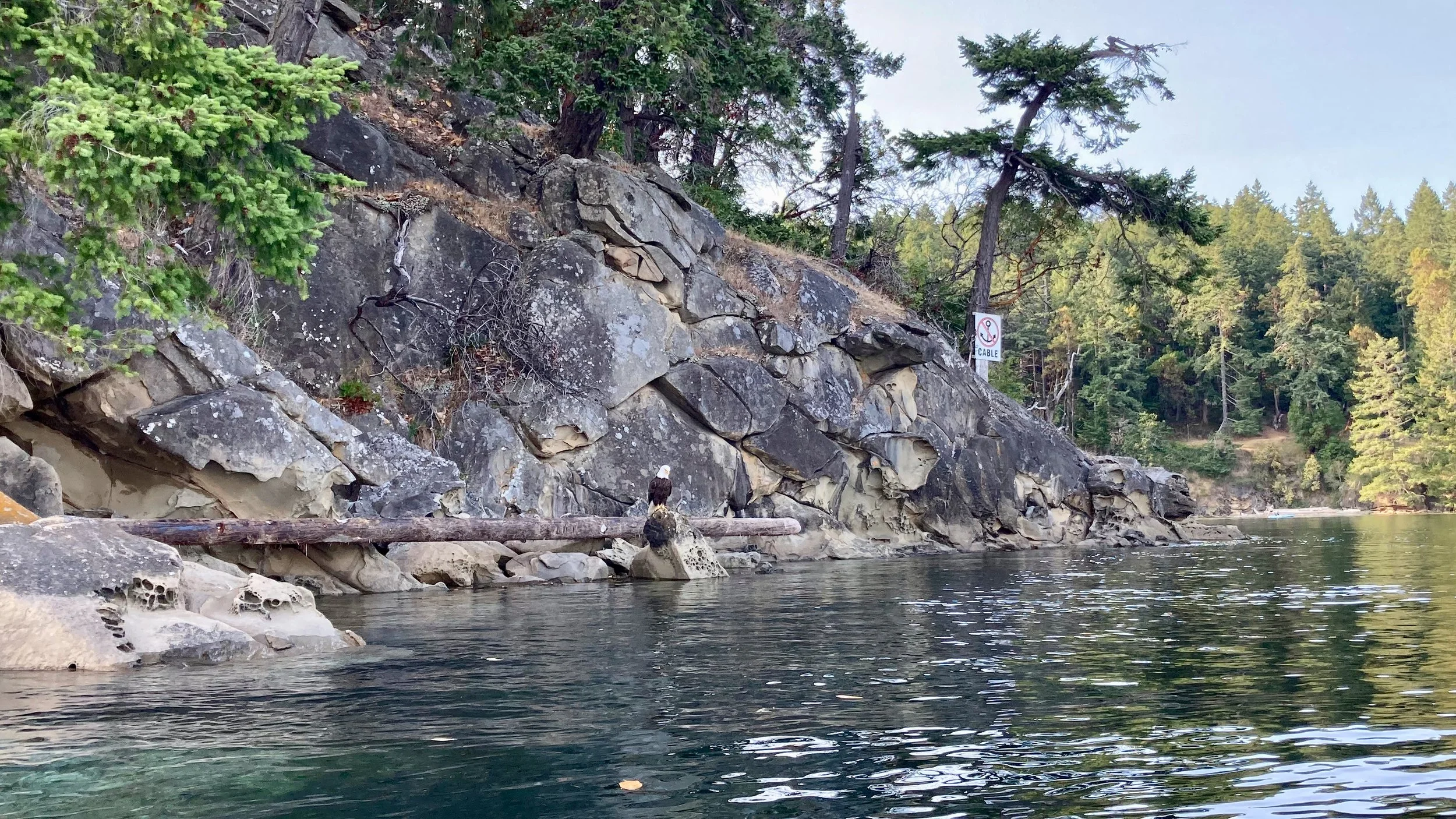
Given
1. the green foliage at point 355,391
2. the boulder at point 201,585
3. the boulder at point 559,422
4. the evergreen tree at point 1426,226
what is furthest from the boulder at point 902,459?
the evergreen tree at point 1426,226

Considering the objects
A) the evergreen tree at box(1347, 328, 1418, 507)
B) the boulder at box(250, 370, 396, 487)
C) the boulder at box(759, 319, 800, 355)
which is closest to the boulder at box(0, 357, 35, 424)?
the boulder at box(250, 370, 396, 487)

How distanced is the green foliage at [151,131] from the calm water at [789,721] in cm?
326

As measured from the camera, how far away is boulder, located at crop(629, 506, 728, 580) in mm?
18344

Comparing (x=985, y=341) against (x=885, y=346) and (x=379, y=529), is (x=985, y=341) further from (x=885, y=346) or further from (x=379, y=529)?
(x=379, y=529)

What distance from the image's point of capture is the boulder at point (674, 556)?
1834 centimetres

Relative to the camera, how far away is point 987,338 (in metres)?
33.8

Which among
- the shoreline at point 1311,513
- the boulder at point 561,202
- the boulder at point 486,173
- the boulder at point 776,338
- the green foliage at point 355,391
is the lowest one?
the shoreline at point 1311,513

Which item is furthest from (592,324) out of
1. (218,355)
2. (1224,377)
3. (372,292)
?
(1224,377)

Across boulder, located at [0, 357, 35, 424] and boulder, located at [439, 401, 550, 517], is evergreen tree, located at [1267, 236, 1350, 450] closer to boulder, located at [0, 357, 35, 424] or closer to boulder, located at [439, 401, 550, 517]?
boulder, located at [439, 401, 550, 517]

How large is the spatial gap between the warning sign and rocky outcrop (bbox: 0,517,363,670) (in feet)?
86.3

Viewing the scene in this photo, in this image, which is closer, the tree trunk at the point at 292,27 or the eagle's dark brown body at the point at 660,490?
the tree trunk at the point at 292,27

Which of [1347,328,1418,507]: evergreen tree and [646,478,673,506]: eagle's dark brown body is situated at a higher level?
[1347,328,1418,507]: evergreen tree

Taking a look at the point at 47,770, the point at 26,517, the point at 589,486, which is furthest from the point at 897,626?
the point at 589,486

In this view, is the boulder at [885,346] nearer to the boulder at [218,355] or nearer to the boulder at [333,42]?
the boulder at [333,42]
